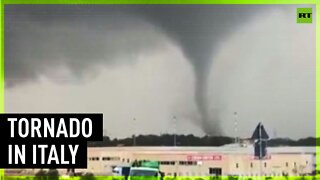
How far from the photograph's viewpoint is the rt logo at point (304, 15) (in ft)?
8.71

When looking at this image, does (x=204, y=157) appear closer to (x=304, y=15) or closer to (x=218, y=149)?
(x=218, y=149)

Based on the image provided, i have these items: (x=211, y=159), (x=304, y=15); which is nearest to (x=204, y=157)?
(x=211, y=159)

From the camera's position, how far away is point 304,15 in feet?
8.72

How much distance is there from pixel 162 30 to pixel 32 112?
33.9 inches

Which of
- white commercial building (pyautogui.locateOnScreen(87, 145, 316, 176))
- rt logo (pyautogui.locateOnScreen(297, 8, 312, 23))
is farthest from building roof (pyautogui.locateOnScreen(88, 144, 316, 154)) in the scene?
rt logo (pyautogui.locateOnScreen(297, 8, 312, 23))

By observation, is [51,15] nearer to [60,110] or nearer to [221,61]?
[60,110]

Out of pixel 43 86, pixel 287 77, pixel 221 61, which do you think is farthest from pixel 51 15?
pixel 287 77

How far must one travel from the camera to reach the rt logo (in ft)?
8.71

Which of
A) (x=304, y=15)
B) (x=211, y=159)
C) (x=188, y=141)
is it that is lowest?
(x=211, y=159)

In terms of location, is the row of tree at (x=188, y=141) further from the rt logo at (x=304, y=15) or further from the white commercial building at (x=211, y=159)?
the rt logo at (x=304, y=15)

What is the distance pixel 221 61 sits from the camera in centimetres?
265

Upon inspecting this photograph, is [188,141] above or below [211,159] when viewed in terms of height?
above

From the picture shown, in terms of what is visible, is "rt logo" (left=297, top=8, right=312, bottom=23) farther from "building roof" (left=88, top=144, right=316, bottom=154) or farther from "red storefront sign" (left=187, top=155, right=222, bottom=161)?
"red storefront sign" (left=187, top=155, right=222, bottom=161)

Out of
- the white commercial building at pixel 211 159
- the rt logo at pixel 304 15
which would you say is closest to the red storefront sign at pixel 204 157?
the white commercial building at pixel 211 159
